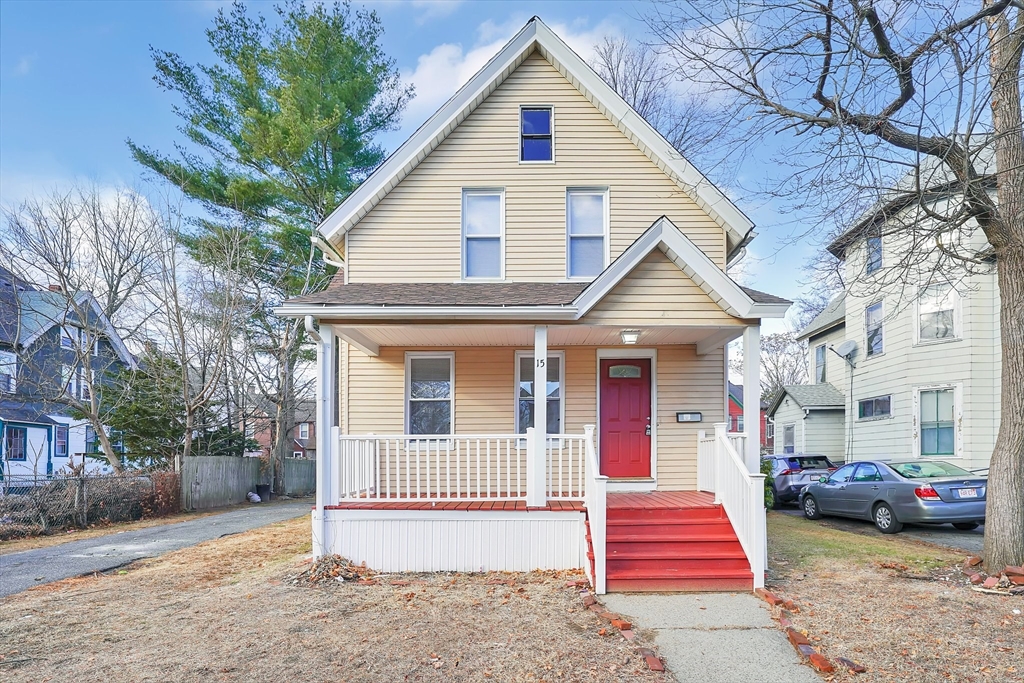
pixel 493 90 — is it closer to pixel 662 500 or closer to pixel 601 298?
pixel 601 298

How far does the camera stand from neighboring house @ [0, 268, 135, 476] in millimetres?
15766

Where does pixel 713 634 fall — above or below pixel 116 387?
below

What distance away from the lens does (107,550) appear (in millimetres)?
10469

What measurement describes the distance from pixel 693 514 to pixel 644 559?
3.79ft

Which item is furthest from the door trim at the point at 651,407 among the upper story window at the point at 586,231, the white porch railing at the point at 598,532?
the white porch railing at the point at 598,532

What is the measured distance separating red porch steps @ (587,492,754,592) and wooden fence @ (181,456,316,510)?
1269cm

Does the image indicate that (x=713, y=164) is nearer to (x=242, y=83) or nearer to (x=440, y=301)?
(x=440, y=301)

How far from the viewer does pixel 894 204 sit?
746 cm

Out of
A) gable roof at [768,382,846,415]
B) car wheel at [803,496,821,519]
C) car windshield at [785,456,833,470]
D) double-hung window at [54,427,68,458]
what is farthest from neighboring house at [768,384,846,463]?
double-hung window at [54,427,68,458]

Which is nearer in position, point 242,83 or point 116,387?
point 116,387

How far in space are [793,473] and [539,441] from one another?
1004 cm

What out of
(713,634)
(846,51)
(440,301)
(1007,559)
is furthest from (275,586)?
(846,51)

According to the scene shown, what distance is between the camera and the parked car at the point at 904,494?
33.7ft

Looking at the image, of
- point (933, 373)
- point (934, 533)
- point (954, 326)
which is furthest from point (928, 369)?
point (934, 533)
